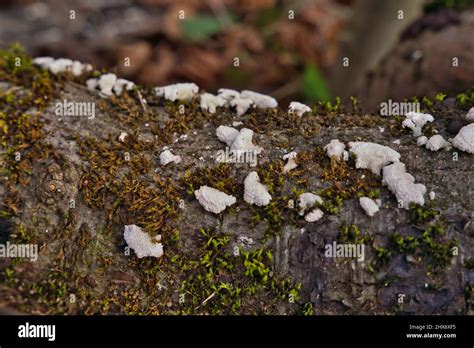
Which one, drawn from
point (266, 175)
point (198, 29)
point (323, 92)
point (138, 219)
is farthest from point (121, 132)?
point (198, 29)

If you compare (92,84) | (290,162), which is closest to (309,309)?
(290,162)

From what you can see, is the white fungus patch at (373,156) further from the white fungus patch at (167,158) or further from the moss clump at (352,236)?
the white fungus patch at (167,158)

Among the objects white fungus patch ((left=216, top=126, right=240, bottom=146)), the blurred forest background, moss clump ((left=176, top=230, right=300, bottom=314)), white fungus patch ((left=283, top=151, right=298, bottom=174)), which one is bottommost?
moss clump ((left=176, top=230, right=300, bottom=314))

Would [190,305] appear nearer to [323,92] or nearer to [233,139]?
[233,139]

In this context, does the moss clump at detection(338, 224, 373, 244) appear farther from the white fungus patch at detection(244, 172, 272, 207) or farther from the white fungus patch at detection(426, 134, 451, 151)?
the white fungus patch at detection(426, 134, 451, 151)

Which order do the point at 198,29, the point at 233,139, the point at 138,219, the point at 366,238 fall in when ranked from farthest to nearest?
the point at 198,29
the point at 233,139
the point at 138,219
the point at 366,238

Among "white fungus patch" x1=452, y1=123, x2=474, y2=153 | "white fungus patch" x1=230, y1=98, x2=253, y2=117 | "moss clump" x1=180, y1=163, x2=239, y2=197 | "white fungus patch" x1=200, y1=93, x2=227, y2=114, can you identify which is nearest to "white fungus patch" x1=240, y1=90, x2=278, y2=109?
"white fungus patch" x1=230, y1=98, x2=253, y2=117

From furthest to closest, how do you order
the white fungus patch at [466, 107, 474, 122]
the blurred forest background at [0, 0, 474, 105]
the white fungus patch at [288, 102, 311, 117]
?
the blurred forest background at [0, 0, 474, 105], the white fungus patch at [288, 102, 311, 117], the white fungus patch at [466, 107, 474, 122]
